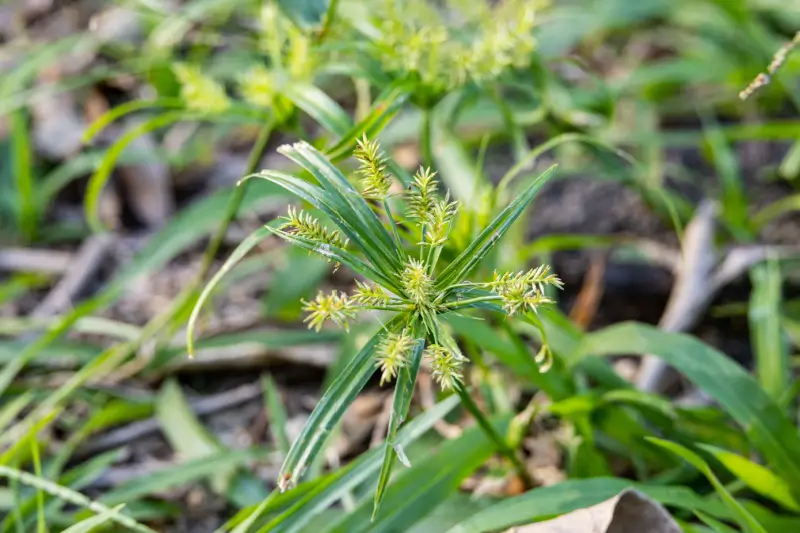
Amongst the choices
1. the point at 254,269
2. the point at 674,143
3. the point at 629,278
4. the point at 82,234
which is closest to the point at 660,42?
the point at 674,143

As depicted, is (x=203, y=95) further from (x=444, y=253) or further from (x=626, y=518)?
(x=626, y=518)

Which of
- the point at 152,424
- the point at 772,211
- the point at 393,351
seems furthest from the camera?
the point at 772,211

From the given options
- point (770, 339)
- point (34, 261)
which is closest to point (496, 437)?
point (770, 339)

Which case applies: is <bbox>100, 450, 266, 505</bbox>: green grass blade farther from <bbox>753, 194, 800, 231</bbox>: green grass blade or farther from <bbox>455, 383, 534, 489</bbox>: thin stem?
<bbox>753, 194, 800, 231</bbox>: green grass blade

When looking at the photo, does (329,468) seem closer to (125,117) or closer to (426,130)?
(426,130)

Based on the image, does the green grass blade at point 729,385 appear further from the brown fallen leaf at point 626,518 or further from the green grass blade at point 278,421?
the green grass blade at point 278,421

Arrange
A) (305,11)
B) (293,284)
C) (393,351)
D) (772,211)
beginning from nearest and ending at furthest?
1. (393,351)
2. (305,11)
3. (293,284)
4. (772,211)

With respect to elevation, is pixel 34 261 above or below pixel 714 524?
above
